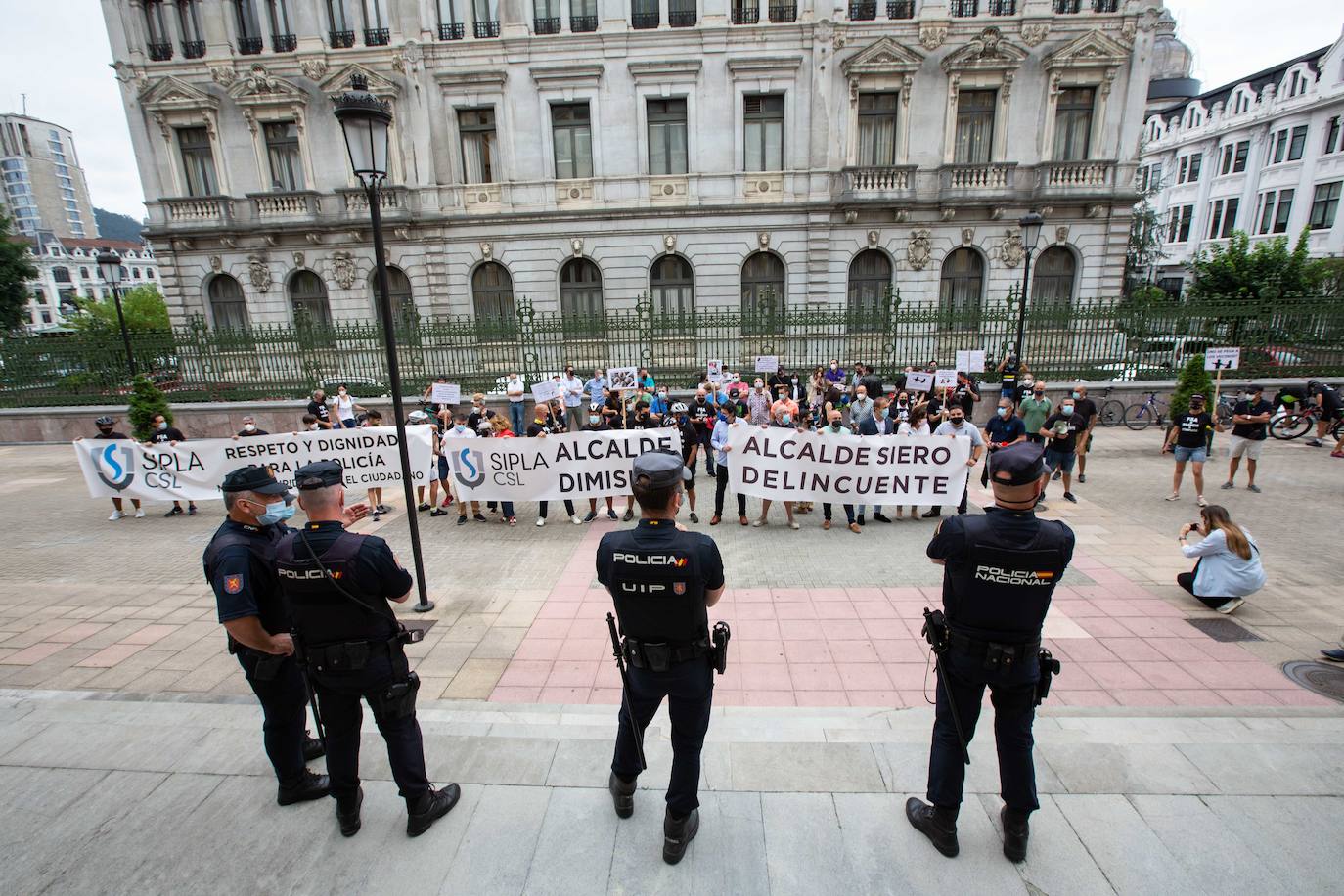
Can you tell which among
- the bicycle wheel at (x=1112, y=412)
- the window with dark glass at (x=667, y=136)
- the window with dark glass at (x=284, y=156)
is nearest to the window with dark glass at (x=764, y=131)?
the window with dark glass at (x=667, y=136)

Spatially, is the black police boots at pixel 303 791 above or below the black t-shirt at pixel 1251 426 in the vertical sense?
below

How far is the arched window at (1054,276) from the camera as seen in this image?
74.8 ft

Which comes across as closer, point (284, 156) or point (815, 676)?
point (815, 676)

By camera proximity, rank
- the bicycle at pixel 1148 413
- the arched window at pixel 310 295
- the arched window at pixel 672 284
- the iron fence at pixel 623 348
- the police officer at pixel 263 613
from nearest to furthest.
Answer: the police officer at pixel 263 613
the bicycle at pixel 1148 413
the iron fence at pixel 623 348
the arched window at pixel 672 284
the arched window at pixel 310 295

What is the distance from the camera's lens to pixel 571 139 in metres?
22.5

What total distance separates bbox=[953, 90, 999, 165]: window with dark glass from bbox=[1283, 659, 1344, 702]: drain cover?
21.5 meters

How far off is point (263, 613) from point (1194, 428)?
1198 centimetres

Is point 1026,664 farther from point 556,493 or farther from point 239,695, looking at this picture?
point 556,493

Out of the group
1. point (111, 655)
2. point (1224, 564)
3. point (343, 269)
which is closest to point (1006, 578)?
point (1224, 564)

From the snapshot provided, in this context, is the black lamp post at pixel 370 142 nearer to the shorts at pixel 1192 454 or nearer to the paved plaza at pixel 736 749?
the paved plaza at pixel 736 749

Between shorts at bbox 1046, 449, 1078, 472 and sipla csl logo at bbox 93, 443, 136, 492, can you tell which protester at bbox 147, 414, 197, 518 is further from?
shorts at bbox 1046, 449, 1078, 472

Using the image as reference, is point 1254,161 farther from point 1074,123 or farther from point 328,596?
point 328,596

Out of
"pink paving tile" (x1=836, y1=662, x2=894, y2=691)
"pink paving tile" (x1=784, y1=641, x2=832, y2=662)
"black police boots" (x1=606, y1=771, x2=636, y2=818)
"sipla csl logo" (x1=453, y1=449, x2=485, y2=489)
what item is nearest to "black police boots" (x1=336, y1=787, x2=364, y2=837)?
"black police boots" (x1=606, y1=771, x2=636, y2=818)

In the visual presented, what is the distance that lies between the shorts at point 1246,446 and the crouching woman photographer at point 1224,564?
546 cm
